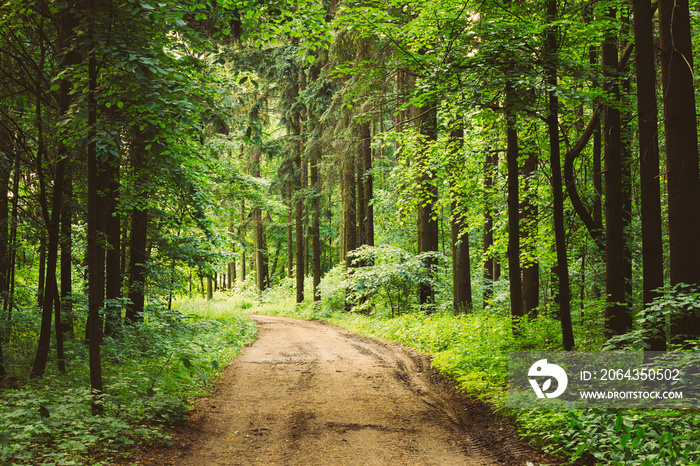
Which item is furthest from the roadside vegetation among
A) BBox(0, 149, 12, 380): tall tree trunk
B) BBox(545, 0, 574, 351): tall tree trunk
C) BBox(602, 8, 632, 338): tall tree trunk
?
BBox(0, 149, 12, 380): tall tree trunk

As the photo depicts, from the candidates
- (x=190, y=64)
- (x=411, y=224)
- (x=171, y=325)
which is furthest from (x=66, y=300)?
(x=411, y=224)

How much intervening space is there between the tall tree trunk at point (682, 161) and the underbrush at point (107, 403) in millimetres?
6588

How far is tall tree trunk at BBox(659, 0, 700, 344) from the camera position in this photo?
5.91 meters

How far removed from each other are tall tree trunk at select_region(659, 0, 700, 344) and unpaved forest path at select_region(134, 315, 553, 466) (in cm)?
314

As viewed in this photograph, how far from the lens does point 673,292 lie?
18.4ft

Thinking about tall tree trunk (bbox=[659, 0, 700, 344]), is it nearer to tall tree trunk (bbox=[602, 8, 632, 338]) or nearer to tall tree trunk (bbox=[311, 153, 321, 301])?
tall tree trunk (bbox=[602, 8, 632, 338])

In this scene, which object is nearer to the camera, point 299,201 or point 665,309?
point 665,309

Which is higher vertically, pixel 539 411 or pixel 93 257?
pixel 93 257

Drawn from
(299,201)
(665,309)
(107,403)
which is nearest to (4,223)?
(107,403)

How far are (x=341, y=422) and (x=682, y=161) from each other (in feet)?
19.8

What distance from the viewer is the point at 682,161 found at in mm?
5973

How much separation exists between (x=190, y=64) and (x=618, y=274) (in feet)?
26.9

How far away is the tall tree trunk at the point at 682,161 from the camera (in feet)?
19.4

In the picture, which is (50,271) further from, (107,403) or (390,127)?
(390,127)
